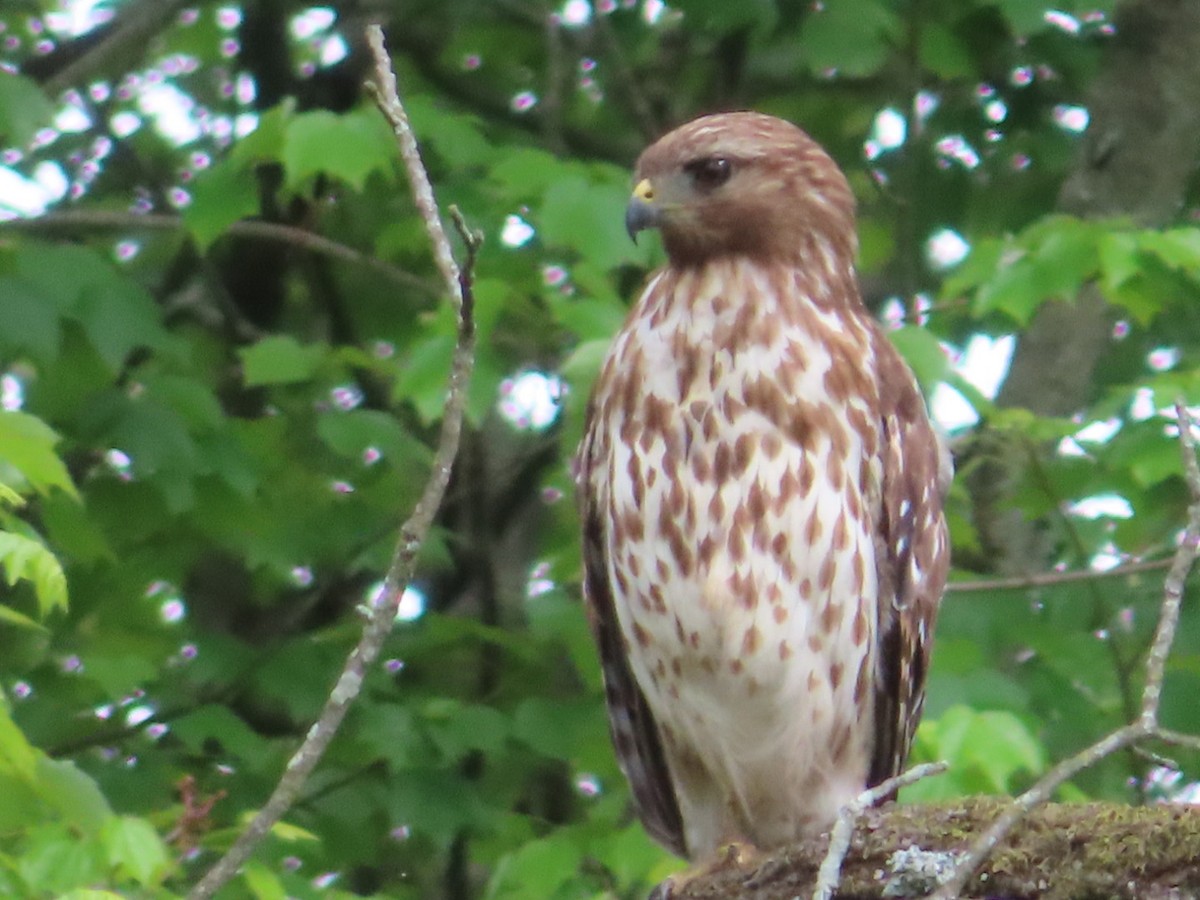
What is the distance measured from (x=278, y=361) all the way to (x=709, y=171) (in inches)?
76.9

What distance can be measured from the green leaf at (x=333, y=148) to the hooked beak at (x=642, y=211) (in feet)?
3.48

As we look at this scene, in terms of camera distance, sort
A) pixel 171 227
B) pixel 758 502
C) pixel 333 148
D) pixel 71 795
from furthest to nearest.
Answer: pixel 171 227
pixel 333 148
pixel 758 502
pixel 71 795

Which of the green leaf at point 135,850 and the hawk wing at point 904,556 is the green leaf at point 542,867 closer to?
the hawk wing at point 904,556

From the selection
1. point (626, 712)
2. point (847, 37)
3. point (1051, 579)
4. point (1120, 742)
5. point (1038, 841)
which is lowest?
point (1051, 579)

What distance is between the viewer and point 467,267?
244 centimetres

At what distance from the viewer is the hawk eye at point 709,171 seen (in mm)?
4008

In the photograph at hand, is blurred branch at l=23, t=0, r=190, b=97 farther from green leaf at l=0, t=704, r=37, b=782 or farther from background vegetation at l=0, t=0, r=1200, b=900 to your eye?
green leaf at l=0, t=704, r=37, b=782

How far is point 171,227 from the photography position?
5.89 metres

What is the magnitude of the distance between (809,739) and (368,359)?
206cm

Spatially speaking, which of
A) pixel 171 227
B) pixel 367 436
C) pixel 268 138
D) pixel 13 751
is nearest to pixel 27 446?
pixel 13 751

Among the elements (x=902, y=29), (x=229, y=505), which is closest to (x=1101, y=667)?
(x=902, y=29)

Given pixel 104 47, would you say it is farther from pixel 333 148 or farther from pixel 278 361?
pixel 333 148

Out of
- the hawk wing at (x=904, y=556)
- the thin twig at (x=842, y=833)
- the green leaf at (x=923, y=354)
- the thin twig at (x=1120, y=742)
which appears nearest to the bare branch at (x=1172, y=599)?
the thin twig at (x=1120, y=742)

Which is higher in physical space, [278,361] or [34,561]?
[34,561]
